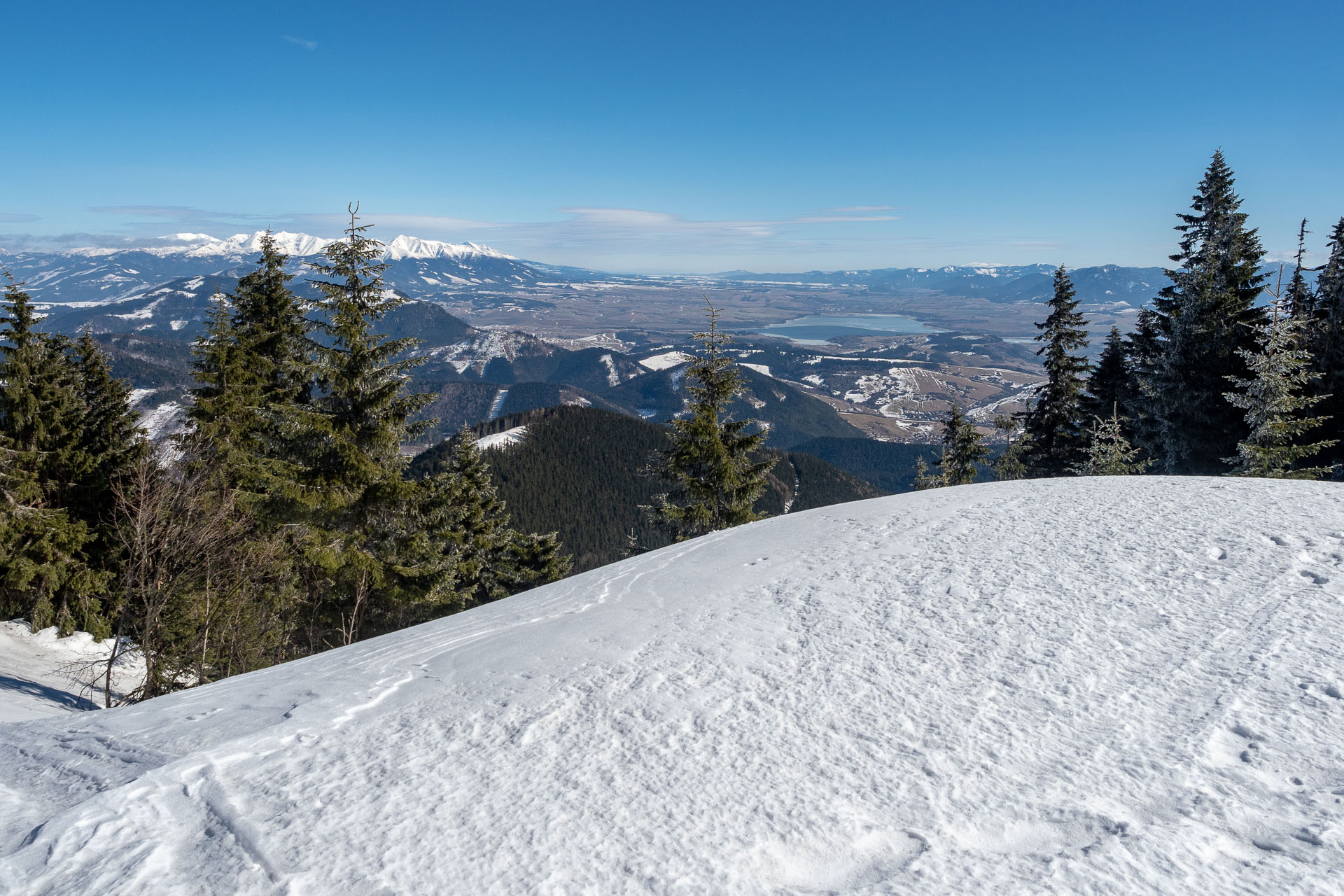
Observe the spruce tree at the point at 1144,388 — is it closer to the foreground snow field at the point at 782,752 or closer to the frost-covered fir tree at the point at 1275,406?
the frost-covered fir tree at the point at 1275,406

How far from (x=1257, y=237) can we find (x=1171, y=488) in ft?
93.9

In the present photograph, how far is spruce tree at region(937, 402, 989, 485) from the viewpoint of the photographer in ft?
97.9

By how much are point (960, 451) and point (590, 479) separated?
81392 millimetres

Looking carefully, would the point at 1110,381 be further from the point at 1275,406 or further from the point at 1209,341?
the point at 1275,406

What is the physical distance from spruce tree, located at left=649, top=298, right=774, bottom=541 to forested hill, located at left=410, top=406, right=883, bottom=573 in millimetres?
62298

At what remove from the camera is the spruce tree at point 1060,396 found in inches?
1086

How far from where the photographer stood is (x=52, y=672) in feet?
51.5

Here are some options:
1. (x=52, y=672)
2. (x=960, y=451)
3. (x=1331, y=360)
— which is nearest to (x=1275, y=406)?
(x=1331, y=360)

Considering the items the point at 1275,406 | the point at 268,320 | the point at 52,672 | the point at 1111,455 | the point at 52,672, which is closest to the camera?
the point at 52,672

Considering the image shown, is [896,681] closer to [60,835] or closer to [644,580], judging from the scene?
[644,580]

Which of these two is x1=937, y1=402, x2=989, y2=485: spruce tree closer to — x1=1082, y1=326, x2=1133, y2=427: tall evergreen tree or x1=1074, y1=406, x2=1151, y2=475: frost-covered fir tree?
x1=1082, y1=326, x2=1133, y2=427: tall evergreen tree

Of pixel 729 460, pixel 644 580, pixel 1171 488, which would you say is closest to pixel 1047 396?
pixel 729 460

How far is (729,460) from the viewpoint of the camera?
2038 cm

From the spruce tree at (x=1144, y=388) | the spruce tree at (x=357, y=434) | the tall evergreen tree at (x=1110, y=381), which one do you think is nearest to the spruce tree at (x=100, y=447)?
the spruce tree at (x=357, y=434)
